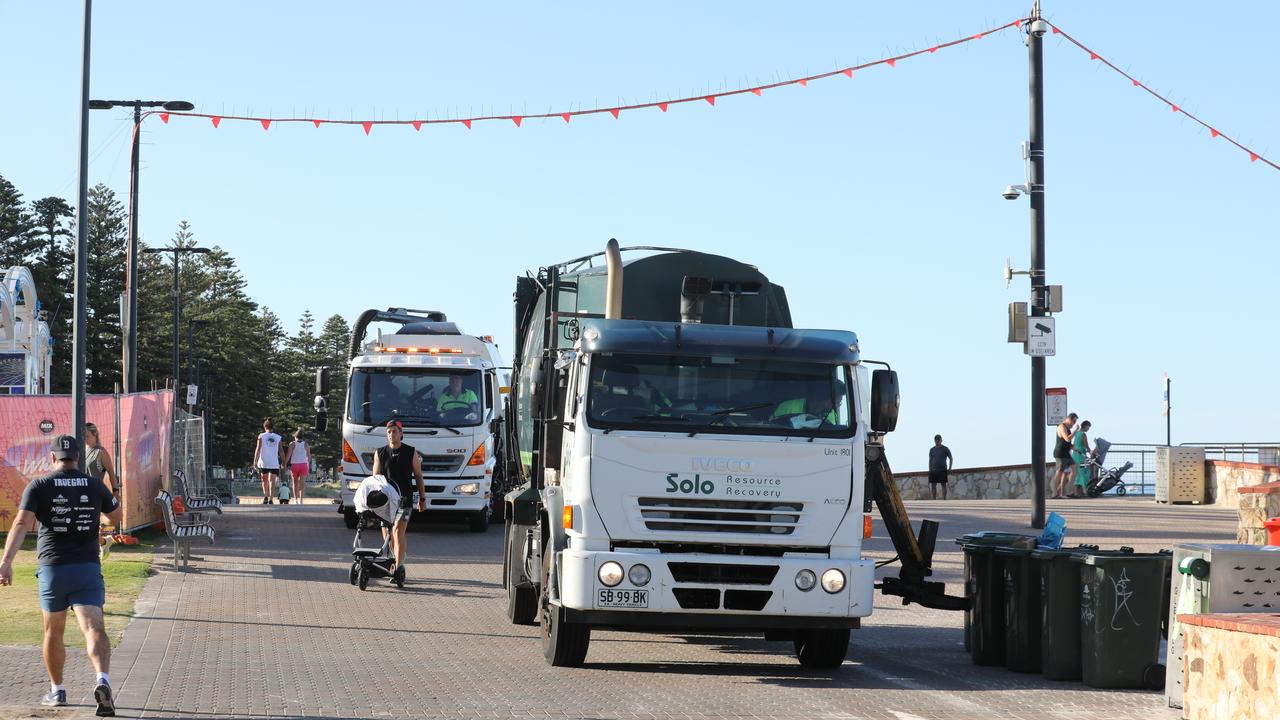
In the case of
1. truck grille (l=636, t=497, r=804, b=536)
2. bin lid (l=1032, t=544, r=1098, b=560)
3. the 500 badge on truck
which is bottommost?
bin lid (l=1032, t=544, r=1098, b=560)

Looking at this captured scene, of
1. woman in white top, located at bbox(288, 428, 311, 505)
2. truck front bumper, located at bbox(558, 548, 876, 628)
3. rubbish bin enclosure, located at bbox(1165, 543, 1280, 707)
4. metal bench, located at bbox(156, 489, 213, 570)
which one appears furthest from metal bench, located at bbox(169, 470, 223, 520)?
rubbish bin enclosure, located at bbox(1165, 543, 1280, 707)

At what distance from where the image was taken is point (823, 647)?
11984 millimetres

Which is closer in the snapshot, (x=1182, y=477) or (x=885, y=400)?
(x=885, y=400)

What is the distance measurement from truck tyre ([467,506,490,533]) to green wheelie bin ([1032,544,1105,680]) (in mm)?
15660

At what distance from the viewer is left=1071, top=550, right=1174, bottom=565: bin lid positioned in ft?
36.1

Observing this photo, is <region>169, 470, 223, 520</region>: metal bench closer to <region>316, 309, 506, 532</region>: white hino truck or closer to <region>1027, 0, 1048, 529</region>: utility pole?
<region>316, 309, 506, 532</region>: white hino truck

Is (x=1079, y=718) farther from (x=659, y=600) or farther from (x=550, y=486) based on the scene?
(x=550, y=486)

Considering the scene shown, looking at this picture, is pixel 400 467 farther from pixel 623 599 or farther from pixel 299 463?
pixel 299 463

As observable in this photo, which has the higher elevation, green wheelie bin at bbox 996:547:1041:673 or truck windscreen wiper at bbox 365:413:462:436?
truck windscreen wiper at bbox 365:413:462:436

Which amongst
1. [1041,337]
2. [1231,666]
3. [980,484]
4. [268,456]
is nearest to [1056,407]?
[1041,337]

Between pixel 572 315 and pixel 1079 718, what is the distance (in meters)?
5.72

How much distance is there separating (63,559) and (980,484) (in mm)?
33994

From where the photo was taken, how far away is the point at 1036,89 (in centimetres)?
2244

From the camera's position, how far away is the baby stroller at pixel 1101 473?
39.2 metres
